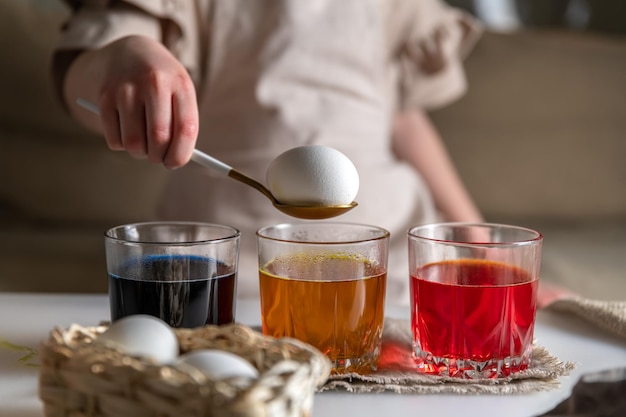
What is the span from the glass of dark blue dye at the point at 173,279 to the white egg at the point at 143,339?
0.09 meters

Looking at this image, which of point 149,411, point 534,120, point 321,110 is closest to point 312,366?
point 149,411

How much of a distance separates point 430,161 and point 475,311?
2.50 feet

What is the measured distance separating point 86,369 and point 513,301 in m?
0.29

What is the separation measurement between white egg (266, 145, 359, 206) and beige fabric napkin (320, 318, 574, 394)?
0.41 feet

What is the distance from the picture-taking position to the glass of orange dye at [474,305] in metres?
0.49

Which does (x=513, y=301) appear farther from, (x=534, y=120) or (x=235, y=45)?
(x=534, y=120)

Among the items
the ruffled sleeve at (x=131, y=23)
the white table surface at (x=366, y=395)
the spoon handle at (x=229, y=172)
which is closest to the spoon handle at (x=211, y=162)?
the spoon handle at (x=229, y=172)

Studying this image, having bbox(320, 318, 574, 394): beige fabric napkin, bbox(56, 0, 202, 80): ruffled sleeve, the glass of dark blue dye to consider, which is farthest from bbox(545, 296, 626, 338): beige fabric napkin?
bbox(56, 0, 202, 80): ruffled sleeve

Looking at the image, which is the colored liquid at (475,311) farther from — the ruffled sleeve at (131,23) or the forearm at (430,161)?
the forearm at (430,161)

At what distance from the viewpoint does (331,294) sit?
49 centimetres

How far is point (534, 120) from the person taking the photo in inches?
59.1

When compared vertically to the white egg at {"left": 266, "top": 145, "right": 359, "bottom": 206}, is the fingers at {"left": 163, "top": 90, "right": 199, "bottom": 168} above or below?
above

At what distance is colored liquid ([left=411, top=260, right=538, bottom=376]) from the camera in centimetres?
49

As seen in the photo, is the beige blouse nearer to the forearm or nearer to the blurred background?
the forearm
